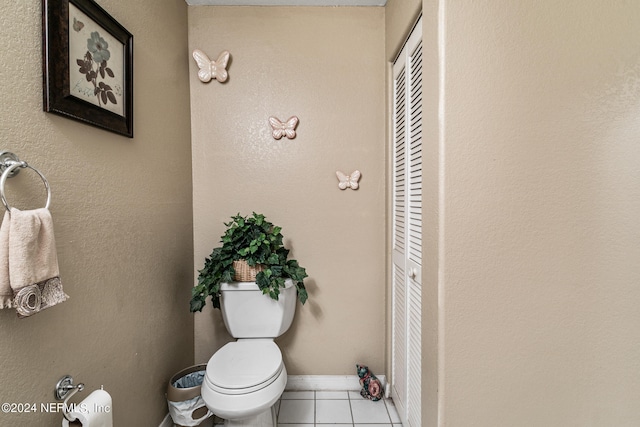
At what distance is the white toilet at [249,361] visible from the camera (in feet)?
3.98

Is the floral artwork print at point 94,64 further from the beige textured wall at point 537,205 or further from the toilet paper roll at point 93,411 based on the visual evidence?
the beige textured wall at point 537,205

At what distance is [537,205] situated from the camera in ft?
3.35

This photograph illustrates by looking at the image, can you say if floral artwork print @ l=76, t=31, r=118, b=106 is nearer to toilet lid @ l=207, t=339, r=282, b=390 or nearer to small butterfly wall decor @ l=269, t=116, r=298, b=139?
small butterfly wall decor @ l=269, t=116, r=298, b=139

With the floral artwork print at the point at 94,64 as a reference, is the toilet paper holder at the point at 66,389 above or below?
below

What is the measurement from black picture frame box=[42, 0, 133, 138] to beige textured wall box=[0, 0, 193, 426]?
0.03 m

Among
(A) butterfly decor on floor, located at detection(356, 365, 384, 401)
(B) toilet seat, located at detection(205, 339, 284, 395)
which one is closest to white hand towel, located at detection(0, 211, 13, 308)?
(B) toilet seat, located at detection(205, 339, 284, 395)

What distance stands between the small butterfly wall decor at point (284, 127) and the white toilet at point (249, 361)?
86 centimetres

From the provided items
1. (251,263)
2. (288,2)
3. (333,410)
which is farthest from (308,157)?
(333,410)

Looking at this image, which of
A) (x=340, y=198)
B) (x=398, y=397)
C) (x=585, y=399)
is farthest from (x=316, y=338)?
(x=585, y=399)

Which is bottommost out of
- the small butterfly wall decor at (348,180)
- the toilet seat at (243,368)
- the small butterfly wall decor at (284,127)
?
the toilet seat at (243,368)

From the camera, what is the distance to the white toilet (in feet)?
3.98

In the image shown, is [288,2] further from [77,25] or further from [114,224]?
[114,224]

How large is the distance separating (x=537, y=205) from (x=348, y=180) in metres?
1.00

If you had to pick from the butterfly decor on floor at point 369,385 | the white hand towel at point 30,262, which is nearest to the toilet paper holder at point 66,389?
the white hand towel at point 30,262
